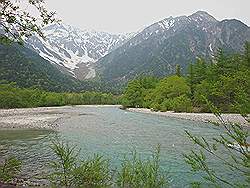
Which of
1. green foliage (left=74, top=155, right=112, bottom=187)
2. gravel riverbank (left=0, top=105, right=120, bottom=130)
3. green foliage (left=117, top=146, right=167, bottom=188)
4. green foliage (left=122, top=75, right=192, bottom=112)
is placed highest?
green foliage (left=122, top=75, right=192, bottom=112)

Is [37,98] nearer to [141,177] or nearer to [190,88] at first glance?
[190,88]

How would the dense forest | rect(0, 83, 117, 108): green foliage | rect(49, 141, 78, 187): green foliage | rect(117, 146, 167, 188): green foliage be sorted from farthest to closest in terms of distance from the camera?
rect(0, 83, 117, 108): green foliage → the dense forest → rect(49, 141, 78, 187): green foliage → rect(117, 146, 167, 188): green foliage

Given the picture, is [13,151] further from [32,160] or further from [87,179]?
[87,179]

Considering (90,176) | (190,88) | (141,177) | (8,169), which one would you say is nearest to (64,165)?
(90,176)

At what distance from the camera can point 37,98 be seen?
116 m

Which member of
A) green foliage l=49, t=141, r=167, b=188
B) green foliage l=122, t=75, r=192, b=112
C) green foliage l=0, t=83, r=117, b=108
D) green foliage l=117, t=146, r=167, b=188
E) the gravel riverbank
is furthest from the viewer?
green foliage l=0, t=83, r=117, b=108

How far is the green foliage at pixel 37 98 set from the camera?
100 m

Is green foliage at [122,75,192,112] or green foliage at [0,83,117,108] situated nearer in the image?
green foliage at [122,75,192,112]

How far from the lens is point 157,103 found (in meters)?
86.4

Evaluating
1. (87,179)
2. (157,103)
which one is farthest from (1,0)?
(157,103)

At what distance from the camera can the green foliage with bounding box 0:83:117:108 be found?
Answer: 100 meters

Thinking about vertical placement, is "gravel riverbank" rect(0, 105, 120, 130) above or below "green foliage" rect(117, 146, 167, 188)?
below

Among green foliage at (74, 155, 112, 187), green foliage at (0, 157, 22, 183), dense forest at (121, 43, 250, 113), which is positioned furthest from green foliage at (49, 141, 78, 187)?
dense forest at (121, 43, 250, 113)

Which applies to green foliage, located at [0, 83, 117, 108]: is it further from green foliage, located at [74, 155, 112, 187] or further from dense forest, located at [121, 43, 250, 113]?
green foliage, located at [74, 155, 112, 187]
